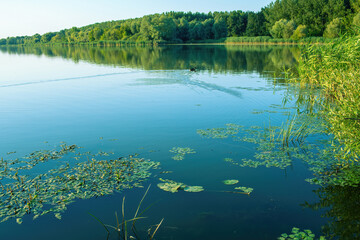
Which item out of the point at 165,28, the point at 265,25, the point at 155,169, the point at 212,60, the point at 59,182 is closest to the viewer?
the point at 59,182

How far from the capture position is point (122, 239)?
5.63 m

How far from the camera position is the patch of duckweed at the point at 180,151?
9.26 meters

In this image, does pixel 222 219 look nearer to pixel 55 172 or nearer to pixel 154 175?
pixel 154 175

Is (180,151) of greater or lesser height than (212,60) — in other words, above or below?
below

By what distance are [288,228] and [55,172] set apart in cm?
633

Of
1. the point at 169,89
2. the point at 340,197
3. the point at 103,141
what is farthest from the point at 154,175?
the point at 169,89

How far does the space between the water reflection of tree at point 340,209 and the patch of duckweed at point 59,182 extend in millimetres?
4581

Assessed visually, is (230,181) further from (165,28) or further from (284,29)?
(165,28)

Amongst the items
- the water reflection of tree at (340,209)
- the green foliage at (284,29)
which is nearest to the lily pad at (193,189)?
the water reflection of tree at (340,209)

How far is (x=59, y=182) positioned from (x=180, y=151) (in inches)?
156

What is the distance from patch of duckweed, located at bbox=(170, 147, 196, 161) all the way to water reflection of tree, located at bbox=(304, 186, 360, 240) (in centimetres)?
401

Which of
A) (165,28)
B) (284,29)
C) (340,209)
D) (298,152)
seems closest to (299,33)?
(284,29)

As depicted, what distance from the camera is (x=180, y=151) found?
383 inches

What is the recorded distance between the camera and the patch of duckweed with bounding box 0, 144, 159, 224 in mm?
6556
